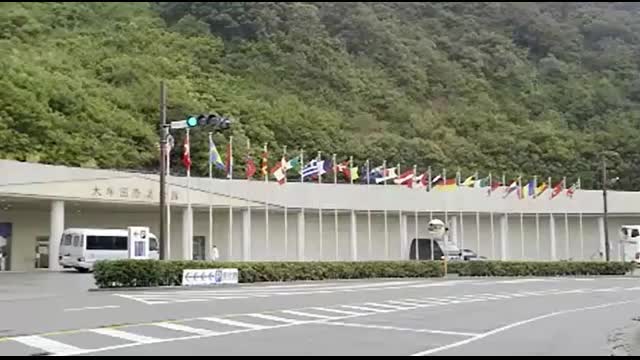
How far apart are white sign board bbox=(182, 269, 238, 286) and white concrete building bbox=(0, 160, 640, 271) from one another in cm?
1317

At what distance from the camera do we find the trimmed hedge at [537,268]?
46.1 metres

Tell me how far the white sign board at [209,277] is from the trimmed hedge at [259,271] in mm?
244

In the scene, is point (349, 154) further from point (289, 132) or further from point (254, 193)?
point (254, 193)

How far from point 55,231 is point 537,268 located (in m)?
27.1

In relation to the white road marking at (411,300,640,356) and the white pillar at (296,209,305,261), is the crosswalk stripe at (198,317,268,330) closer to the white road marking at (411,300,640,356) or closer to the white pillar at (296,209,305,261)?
the white road marking at (411,300,640,356)

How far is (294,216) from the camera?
57.0 meters

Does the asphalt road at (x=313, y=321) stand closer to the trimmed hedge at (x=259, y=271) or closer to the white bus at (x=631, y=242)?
the trimmed hedge at (x=259, y=271)

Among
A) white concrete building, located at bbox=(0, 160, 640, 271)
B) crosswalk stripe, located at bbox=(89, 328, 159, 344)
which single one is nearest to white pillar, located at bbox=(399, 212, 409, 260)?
white concrete building, located at bbox=(0, 160, 640, 271)

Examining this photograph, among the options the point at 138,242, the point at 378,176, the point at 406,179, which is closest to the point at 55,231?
the point at 138,242

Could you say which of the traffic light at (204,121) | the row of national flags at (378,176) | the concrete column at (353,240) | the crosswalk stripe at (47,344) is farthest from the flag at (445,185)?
the crosswalk stripe at (47,344)

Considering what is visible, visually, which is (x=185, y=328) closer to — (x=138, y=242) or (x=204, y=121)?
(x=204, y=121)

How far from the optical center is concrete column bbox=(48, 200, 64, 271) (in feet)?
143

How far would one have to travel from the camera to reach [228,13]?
95.9 meters

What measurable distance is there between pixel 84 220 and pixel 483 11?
263 ft
